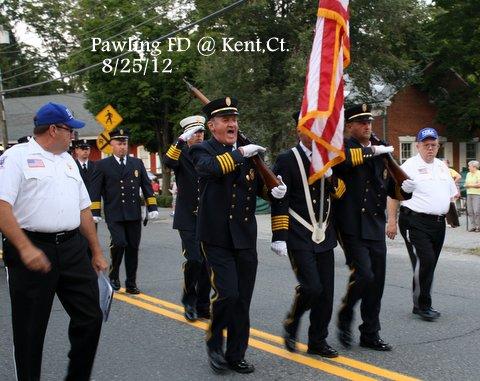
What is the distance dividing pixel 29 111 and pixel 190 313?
4685 cm

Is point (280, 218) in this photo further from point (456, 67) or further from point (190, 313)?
point (456, 67)

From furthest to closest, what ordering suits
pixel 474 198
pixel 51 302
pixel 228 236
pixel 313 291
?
pixel 474 198, pixel 313 291, pixel 228 236, pixel 51 302

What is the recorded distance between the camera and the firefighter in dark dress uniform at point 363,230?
19.6ft

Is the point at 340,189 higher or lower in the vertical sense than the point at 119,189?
higher

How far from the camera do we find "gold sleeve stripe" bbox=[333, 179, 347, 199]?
6.00 m

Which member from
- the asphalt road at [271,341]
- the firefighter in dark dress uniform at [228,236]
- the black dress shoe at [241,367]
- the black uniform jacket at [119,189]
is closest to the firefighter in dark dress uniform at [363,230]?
the asphalt road at [271,341]

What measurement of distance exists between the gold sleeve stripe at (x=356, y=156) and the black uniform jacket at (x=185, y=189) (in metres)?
2.28

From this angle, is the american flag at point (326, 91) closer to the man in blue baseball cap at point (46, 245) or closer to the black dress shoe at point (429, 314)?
the man in blue baseball cap at point (46, 245)

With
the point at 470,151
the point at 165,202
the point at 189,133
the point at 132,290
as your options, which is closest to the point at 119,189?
the point at 132,290

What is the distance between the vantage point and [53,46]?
57594 millimetres

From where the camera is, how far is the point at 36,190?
445 centimetres

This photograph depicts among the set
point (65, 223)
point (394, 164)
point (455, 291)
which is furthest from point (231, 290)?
point (455, 291)

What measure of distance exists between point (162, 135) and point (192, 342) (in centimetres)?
2710

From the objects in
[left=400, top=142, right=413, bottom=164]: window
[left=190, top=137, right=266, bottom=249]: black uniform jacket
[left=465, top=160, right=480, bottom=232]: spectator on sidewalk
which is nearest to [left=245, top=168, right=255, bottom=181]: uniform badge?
[left=190, top=137, right=266, bottom=249]: black uniform jacket
